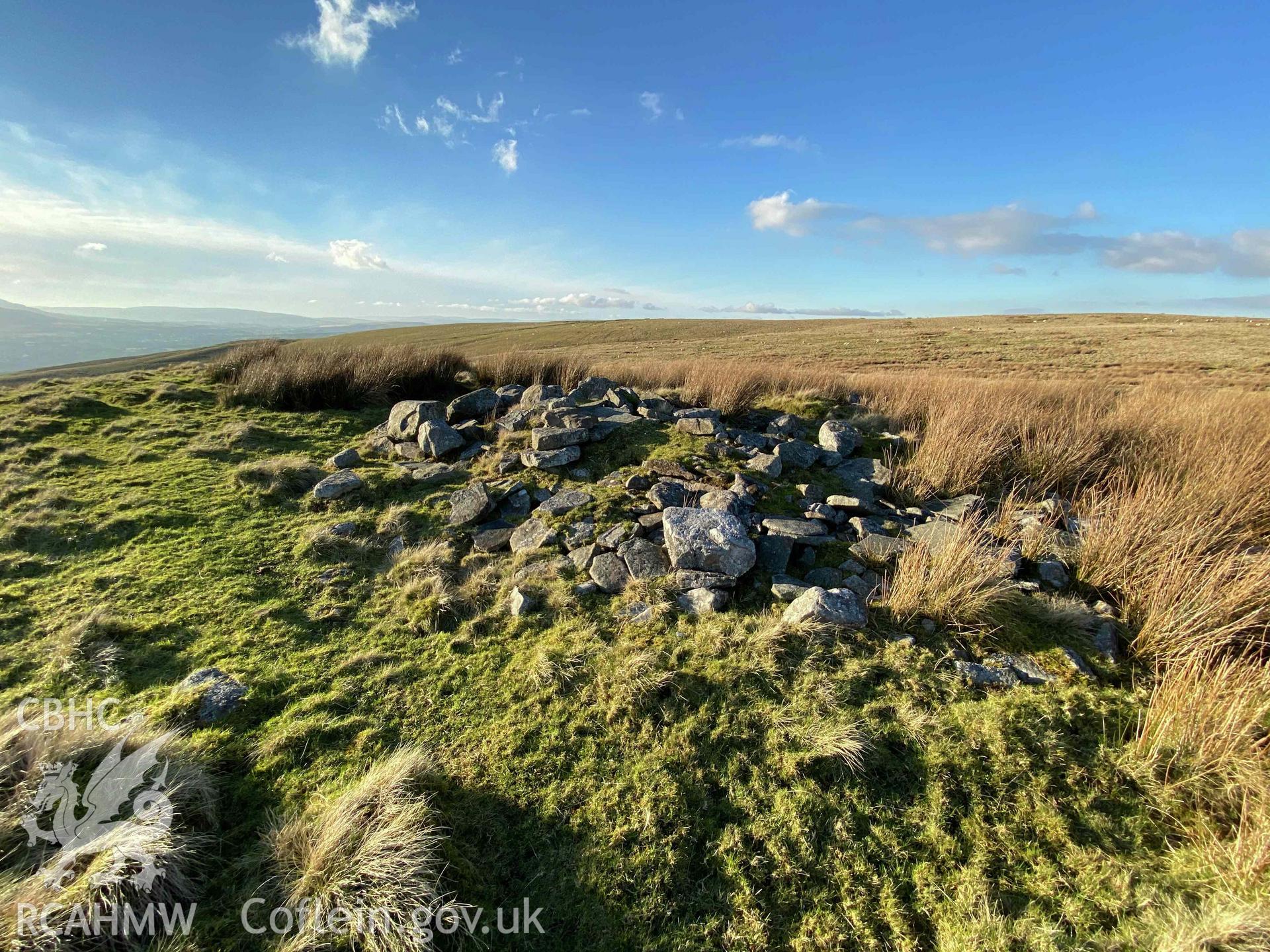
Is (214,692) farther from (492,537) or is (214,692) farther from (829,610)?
(829,610)

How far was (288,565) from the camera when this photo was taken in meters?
5.65

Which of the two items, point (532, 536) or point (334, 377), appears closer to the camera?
point (532, 536)

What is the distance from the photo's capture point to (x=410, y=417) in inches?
350

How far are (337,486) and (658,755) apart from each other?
611 centimetres

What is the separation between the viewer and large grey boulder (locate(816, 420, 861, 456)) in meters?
7.32

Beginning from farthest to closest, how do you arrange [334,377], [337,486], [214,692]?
[334,377] < [337,486] < [214,692]

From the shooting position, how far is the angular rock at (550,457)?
7.08 meters

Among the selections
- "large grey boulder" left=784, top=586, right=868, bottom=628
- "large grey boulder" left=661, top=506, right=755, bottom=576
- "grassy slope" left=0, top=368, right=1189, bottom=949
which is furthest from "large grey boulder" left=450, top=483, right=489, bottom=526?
"large grey boulder" left=784, top=586, right=868, bottom=628

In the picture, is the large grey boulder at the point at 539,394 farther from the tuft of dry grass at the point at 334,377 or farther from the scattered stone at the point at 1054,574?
the scattered stone at the point at 1054,574

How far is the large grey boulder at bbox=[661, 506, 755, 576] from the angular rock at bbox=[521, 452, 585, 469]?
2.43 metres

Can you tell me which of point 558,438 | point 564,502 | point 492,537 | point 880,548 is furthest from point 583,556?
point 880,548

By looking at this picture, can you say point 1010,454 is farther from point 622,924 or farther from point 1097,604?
point 622,924

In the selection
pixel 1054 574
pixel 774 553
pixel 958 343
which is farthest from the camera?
pixel 958 343

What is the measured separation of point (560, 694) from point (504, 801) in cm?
84
